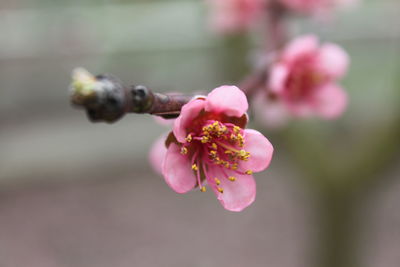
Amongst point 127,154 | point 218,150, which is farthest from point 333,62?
point 127,154

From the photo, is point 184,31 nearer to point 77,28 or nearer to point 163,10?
point 163,10

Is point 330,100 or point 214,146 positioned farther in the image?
point 330,100

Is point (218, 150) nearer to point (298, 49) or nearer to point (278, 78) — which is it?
point (278, 78)

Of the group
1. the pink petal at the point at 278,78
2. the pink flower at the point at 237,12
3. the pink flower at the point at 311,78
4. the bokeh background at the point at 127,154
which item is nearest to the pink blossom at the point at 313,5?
the pink flower at the point at 237,12

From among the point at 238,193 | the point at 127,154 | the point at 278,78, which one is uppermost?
the point at 278,78

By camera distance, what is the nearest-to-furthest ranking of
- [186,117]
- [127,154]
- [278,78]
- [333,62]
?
[186,117]
[278,78]
[333,62]
[127,154]

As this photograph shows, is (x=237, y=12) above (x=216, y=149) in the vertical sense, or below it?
above

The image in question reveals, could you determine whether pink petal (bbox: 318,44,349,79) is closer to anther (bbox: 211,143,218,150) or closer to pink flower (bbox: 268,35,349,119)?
pink flower (bbox: 268,35,349,119)
